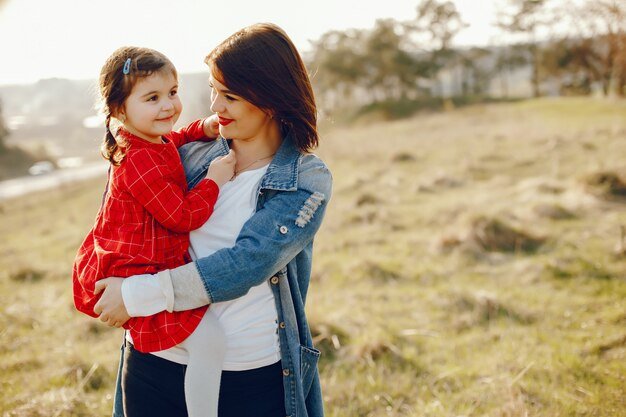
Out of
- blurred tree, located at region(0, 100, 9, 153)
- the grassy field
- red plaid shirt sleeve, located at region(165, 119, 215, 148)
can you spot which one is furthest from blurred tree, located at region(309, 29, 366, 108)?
red plaid shirt sleeve, located at region(165, 119, 215, 148)

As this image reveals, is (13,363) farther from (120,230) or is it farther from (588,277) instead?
(588,277)

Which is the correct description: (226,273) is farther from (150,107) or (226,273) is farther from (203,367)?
(150,107)

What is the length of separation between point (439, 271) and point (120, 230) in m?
4.13

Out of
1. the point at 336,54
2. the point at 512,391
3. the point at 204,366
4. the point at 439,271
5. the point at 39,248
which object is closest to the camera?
the point at 204,366

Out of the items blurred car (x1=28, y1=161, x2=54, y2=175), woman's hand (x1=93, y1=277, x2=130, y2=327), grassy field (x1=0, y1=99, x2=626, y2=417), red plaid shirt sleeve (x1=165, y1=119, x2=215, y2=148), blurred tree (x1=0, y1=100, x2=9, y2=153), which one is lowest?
blurred car (x1=28, y1=161, x2=54, y2=175)

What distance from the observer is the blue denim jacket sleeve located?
151 cm

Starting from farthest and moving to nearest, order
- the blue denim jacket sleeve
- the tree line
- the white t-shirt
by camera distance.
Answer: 1. the tree line
2. the white t-shirt
3. the blue denim jacket sleeve

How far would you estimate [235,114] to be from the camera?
168 cm

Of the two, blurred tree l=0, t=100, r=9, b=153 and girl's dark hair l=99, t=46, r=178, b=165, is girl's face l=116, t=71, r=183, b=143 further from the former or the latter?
blurred tree l=0, t=100, r=9, b=153

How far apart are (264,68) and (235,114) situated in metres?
0.18

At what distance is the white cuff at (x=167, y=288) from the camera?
151 centimetres

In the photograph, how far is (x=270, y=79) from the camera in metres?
1.62

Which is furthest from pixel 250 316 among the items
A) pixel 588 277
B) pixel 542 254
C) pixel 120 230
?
pixel 542 254

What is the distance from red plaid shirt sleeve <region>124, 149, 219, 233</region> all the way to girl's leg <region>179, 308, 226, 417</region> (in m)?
0.30
